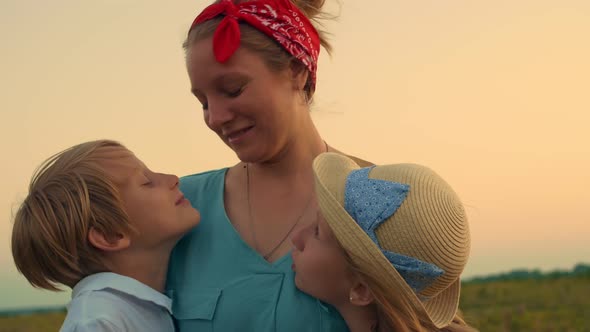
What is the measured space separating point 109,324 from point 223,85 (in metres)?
1.04

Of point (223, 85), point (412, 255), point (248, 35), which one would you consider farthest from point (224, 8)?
point (412, 255)

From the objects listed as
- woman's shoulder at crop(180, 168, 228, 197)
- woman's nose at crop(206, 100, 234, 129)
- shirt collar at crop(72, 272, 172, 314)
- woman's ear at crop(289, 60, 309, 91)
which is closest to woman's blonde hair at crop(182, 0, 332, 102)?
woman's ear at crop(289, 60, 309, 91)

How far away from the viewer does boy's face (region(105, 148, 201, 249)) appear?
3.30 meters

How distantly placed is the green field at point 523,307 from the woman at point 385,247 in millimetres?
7612

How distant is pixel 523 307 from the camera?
11719 mm

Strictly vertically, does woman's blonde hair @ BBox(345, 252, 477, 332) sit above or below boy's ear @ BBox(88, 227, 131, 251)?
below

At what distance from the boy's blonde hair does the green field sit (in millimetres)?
7688

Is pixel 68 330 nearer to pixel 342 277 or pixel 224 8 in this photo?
pixel 342 277

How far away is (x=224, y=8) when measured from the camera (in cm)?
334

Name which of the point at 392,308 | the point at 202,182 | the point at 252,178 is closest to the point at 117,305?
the point at 202,182

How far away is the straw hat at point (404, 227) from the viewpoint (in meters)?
2.74

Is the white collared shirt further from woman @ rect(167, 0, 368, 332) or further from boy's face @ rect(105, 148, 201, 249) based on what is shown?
boy's face @ rect(105, 148, 201, 249)

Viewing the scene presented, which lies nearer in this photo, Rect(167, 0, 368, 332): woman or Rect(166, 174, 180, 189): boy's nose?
Rect(167, 0, 368, 332): woman

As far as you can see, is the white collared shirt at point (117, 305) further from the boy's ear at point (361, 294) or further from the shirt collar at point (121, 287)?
the boy's ear at point (361, 294)
